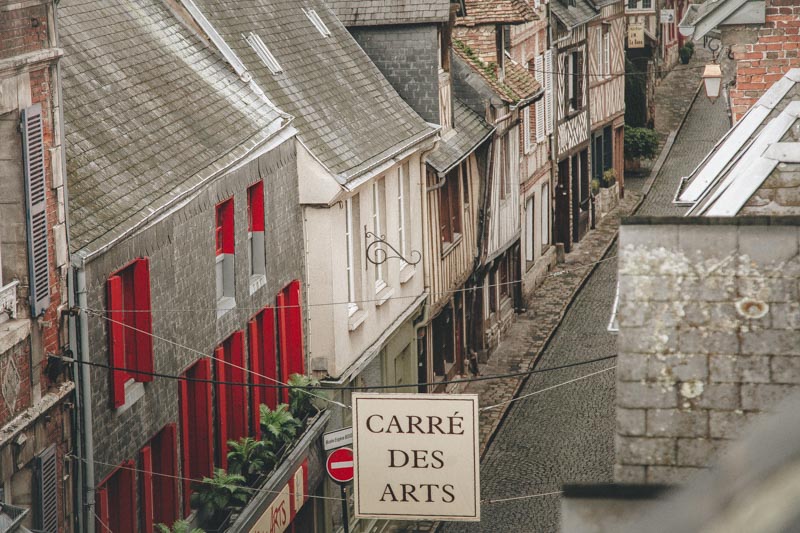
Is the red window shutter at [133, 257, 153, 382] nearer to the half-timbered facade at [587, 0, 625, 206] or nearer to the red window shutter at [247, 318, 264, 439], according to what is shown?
the red window shutter at [247, 318, 264, 439]

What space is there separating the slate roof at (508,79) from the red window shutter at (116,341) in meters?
16.2

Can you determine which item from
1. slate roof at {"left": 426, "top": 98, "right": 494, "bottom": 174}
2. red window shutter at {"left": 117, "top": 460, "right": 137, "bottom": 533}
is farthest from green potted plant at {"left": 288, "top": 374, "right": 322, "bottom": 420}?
slate roof at {"left": 426, "top": 98, "right": 494, "bottom": 174}

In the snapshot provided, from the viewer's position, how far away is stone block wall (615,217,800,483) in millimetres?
6680

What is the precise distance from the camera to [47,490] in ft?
37.3

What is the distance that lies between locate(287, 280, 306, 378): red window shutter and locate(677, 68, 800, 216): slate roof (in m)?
8.01

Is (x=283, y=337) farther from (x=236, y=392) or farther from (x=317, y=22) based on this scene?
(x=317, y=22)

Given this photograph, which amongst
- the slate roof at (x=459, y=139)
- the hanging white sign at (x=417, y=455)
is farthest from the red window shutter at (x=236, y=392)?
the slate roof at (x=459, y=139)

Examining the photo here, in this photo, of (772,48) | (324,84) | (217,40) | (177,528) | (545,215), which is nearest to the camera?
(177,528)

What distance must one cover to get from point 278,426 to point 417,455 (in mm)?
3883

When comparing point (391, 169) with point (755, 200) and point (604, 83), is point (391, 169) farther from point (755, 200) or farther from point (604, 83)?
point (604, 83)

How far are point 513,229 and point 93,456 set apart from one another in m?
19.9

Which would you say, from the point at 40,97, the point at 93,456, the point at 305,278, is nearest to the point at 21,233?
the point at 40,97

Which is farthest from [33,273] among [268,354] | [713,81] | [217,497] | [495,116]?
[495,116]

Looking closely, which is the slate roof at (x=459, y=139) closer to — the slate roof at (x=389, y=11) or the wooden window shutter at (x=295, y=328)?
the slate roof at (x=389, y=11)
